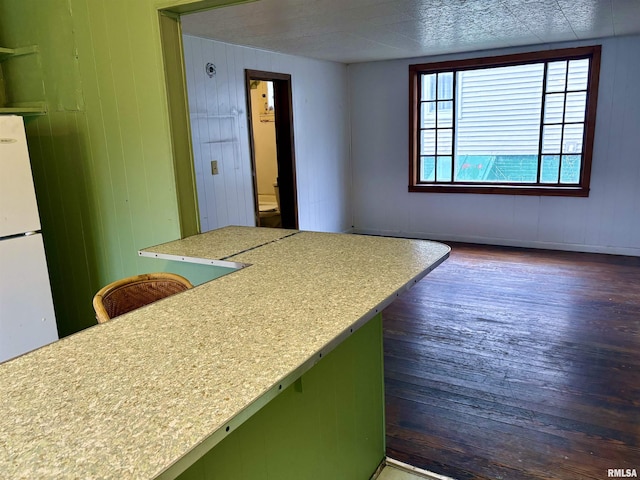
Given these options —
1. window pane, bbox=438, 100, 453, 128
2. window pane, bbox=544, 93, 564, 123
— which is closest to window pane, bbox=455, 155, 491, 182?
window pane, bbox=438, 100, 453, 128

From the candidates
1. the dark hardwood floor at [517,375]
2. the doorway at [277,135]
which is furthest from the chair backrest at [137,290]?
the doorway at [277,135]

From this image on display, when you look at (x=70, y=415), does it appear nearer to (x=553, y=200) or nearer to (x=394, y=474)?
(x=394, y=474)

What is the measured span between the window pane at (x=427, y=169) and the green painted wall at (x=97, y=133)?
14.4ft

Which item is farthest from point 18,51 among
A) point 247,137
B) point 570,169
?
point 570,169

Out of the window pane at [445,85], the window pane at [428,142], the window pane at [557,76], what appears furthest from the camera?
the window pane at [428,142]

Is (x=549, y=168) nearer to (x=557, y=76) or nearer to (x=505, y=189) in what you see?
(x=505, y=189)

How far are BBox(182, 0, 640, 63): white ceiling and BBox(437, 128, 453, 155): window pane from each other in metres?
1.09

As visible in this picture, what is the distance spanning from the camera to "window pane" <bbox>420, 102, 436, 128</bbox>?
243 inches

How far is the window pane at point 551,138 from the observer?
5465 mm

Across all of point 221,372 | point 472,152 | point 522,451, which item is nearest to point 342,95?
point 472,152

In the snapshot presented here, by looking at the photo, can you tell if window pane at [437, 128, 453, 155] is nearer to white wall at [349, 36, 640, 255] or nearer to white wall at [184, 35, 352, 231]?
white wall at [349, 36, 640, 255]

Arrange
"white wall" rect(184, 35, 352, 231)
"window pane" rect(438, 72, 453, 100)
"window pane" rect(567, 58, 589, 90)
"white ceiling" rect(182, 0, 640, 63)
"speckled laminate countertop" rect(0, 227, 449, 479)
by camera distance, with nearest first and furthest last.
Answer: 1. "speckled laminate countertop" rect(0, 227, 449, 479)
2. "white ceiling" rect(182, 0, 640, 63)
3. "white wall" rect(184, 35, 352, 231)
4. "window pane" rect(567, 58, 589, 90)
5. "window pane" rect(438, 72, 453, 100)

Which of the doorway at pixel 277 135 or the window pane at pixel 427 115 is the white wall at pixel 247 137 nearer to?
the doorway at pixel 277 135

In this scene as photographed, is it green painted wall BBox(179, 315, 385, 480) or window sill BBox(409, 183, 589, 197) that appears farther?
window sill BBox(409, 183, 589, 197)
